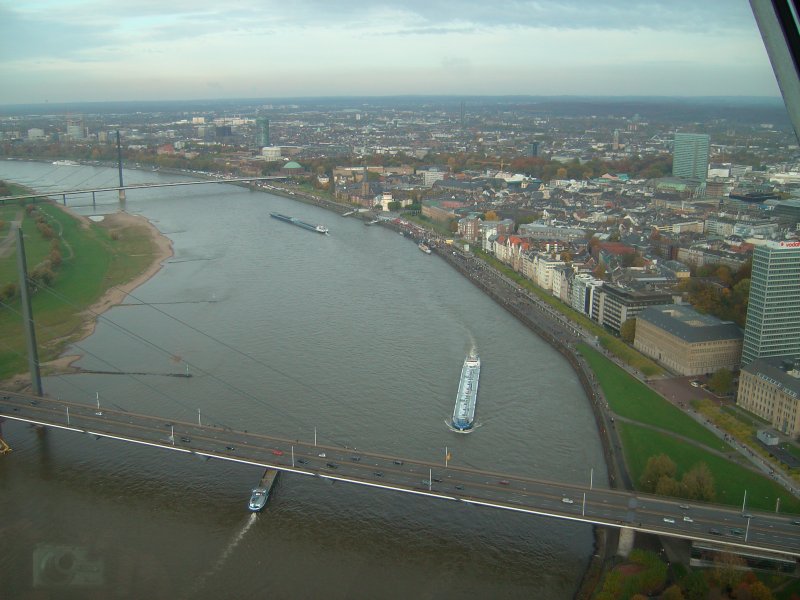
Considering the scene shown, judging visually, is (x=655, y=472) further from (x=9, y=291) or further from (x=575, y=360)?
(x=9, y=291)

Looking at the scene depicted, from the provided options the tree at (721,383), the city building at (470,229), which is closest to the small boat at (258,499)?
the tree at (721,383)

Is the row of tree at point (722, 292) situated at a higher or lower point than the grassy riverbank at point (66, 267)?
higher

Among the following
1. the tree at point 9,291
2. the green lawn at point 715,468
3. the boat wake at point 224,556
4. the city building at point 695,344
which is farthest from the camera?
the tree at point 9,291

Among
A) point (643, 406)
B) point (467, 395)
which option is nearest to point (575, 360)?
point (643, 406)

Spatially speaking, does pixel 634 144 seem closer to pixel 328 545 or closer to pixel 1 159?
pixel 1 159

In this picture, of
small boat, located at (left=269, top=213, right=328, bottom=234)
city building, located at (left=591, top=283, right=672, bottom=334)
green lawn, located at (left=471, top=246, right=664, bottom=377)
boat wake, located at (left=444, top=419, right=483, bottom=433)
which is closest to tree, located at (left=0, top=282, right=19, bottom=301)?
boat wake, located at (left=444, top=419, right=483, bottom=433)

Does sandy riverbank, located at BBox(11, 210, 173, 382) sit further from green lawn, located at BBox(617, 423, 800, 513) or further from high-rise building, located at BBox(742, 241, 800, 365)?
high-rise building, located at BBox(742, 241, 800, 365)

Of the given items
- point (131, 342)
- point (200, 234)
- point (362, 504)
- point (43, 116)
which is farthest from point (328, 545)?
point (43, 116)

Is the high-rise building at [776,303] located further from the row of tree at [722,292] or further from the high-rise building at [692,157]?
the high-rise building at [692,157]
